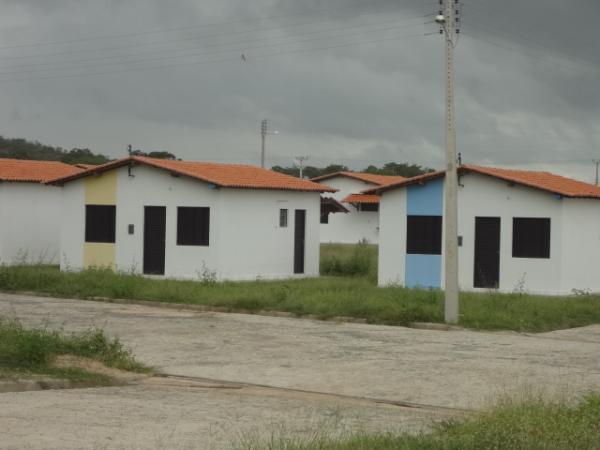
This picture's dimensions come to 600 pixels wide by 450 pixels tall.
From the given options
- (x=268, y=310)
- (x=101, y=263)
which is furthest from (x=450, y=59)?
(x=101, y=263)

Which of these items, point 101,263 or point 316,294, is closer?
point 316,294

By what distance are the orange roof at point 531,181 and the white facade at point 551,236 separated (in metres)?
0.24

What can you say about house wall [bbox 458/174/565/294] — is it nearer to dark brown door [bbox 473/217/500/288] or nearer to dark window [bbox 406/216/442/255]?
dark brown door [bbox 473/217/500/288]

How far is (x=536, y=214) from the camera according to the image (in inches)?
1155

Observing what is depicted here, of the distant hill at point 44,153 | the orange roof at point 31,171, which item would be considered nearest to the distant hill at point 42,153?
the distant hill at point 44,153

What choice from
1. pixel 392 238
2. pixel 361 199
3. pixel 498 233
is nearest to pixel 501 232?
pixel 498 233

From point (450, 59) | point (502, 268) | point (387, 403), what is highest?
point (450, 59)

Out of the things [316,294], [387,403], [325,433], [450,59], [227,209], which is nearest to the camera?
[325,433]

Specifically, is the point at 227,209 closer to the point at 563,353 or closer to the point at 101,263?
the point at 101,263

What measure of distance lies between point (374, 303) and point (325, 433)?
47.2 feet

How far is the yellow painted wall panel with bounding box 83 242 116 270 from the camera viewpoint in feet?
112

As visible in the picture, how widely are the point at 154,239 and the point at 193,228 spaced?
1.40 metres

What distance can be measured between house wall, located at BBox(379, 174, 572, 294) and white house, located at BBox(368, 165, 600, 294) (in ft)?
0.09

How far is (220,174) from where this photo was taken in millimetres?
34219
